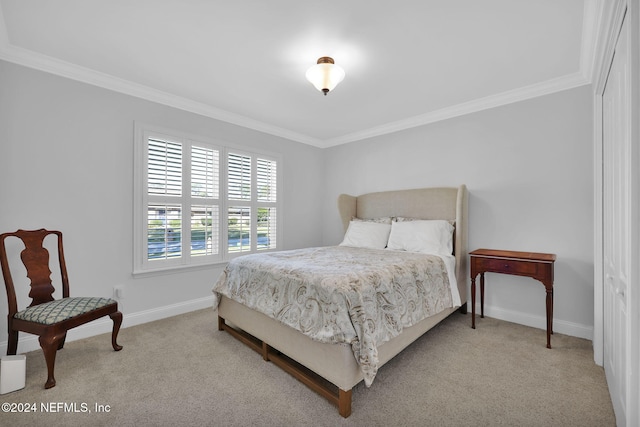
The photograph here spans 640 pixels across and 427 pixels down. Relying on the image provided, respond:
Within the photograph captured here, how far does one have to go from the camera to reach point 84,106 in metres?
2.69

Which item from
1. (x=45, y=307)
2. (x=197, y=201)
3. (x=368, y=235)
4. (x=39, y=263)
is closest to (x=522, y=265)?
(x=368, y=235)

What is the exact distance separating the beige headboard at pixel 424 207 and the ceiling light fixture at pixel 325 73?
1853mm

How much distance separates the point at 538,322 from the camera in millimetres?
2902

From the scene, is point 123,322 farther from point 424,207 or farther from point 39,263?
point 424,207

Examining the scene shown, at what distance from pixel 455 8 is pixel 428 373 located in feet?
8.10

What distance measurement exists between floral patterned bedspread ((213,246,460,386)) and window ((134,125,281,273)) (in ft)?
2.99

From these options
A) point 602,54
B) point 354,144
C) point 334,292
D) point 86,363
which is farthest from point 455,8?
point 86,363

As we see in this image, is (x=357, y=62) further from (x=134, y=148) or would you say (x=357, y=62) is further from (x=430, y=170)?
(x=134, y=148)

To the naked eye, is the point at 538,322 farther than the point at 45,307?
Yes

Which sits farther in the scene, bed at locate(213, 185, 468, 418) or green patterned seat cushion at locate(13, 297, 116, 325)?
green patterned seat cushion at locate(13, 297, 116, 325)

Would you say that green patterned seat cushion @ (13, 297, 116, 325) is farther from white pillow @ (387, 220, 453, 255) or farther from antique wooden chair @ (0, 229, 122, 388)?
white pillow @ (387, 220, 453, 255)

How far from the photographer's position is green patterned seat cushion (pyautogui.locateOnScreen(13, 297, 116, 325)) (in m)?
1.94

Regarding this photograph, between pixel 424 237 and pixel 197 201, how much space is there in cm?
264

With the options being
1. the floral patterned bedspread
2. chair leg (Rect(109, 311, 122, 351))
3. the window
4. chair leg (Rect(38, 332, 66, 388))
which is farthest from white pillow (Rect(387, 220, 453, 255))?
chair leg (Rect(38, 332, 66, 388))
